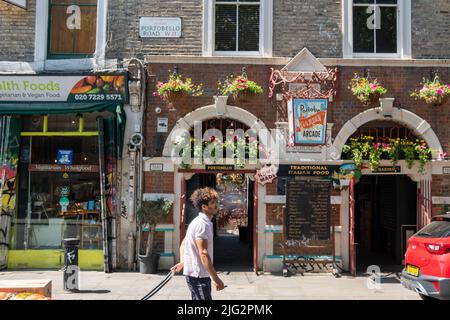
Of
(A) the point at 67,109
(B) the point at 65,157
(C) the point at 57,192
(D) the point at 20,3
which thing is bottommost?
(C) the point at 57,192

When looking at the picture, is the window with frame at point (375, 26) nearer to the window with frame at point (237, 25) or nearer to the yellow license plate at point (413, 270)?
the window with frame at point (237, 25)

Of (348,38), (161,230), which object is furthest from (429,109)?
(161,230)

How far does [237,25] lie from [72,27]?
393 cm

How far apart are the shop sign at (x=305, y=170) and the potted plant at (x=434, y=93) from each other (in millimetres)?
2570

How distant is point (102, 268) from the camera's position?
36.9 feet

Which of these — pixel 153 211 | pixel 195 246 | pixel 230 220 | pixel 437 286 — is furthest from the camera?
pixel 230 220

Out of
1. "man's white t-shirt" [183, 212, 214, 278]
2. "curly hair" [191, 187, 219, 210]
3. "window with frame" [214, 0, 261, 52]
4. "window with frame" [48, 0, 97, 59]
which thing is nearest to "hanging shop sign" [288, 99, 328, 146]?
"window with frame" [214, 0, 261, 52]

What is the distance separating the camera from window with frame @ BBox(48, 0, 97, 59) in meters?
11.8

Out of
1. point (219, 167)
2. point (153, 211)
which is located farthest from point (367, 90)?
point (153, 211)

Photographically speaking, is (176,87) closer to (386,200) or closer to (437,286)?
(437,286)

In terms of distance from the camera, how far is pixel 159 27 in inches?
456

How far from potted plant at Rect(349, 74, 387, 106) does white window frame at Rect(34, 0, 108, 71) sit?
19.1 ft

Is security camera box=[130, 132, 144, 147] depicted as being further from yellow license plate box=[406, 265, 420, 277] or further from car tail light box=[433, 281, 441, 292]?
car tail light box=[433, 281, 441, 292]

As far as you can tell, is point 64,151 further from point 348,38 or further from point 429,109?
point 429,109
